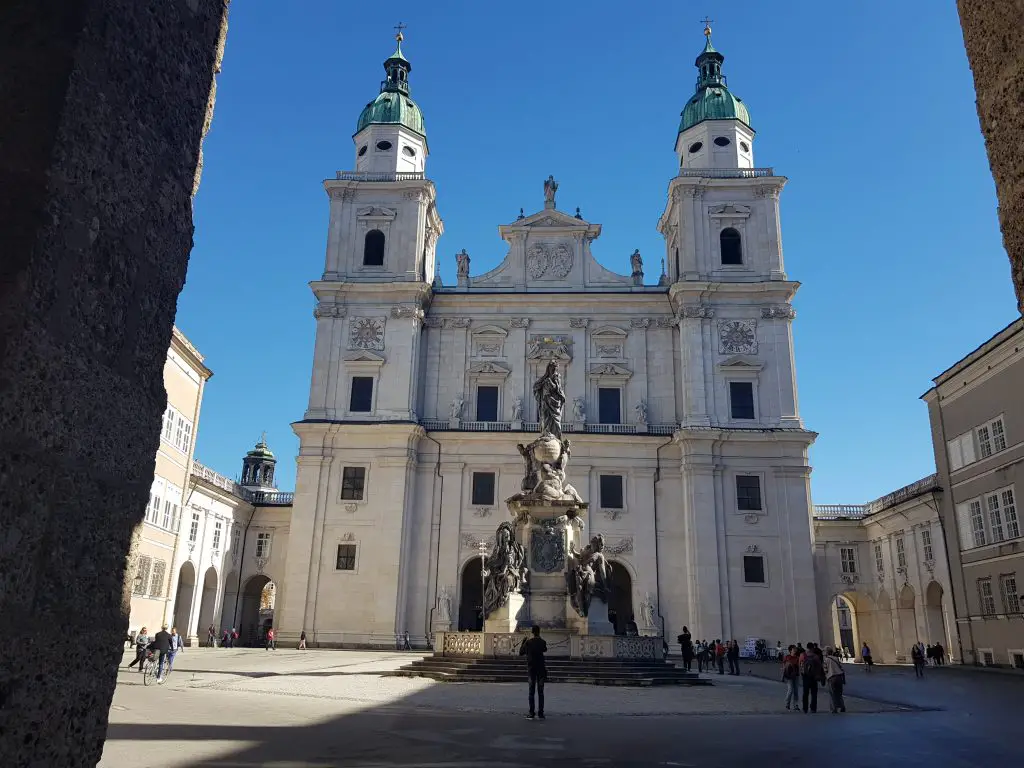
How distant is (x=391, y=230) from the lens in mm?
44406

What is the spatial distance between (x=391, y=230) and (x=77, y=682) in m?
43.2

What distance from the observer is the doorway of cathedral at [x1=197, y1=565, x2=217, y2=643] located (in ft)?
137

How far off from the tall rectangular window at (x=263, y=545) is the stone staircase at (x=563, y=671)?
27.6 metres

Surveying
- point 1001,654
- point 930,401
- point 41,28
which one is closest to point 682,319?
point 930,401

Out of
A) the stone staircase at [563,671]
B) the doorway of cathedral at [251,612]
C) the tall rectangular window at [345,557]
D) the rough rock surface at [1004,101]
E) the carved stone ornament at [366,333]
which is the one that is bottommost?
the stone staircase at [563,671]

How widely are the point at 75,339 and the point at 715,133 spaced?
4781cm

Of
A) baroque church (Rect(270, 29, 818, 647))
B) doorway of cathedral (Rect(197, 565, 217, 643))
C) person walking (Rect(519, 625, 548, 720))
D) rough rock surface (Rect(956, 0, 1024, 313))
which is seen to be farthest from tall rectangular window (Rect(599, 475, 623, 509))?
rough rock surface (Rect(956, 0, 1024, 313))

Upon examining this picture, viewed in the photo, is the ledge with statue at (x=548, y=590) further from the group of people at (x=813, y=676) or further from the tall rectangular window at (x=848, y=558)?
the tall rectangular window at (x=848, y=558)

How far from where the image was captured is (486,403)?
1682 inches

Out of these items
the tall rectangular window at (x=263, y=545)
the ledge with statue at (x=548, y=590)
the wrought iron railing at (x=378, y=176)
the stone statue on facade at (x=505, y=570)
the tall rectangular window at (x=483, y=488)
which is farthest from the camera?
the tall rectangular window at (x=263, y=545)

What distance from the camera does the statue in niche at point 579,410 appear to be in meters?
41.4

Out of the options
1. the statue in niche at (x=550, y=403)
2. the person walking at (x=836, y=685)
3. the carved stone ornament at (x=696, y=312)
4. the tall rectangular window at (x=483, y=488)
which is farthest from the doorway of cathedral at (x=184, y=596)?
the person walking at (x=836, y=685)

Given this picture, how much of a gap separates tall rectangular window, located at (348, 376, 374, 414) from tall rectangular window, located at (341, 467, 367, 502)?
9.87 feet

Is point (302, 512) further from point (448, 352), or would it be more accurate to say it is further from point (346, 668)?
point (346, 668)
